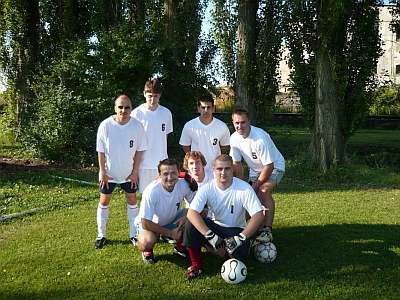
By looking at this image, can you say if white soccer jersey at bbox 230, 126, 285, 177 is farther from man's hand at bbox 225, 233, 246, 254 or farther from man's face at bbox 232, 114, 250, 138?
man's hand at bbox 225, 233, 246, 254

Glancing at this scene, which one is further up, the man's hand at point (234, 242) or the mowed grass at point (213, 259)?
the man's hand at point (234, 242)

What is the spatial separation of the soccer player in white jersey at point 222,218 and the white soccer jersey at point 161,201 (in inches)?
17.3

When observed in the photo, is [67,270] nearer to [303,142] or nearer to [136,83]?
[136,83]

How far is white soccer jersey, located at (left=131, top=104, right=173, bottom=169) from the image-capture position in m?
6.74

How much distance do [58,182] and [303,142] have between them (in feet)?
32.3

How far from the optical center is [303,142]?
730 inches

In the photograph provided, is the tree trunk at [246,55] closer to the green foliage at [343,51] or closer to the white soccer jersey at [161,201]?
the green foliage at [343,51]

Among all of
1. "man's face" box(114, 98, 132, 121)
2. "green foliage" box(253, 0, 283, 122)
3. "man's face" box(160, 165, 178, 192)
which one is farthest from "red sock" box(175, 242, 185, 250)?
"green foliage" box(253, 0, 283, 122)

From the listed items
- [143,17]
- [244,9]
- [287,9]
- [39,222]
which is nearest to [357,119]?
[287,9]

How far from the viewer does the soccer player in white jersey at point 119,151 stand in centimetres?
624

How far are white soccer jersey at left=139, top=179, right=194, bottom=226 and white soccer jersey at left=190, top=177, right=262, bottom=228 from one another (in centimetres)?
43

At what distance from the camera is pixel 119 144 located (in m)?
6.27

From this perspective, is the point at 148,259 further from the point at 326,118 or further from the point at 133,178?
the point at 326,118

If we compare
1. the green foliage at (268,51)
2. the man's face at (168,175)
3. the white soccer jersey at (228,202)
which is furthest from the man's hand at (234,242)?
the green foliage at (268,51)
